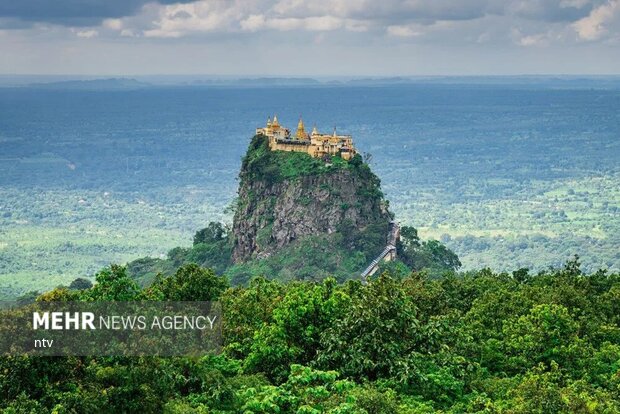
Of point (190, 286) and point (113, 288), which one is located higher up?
point (113, 288)

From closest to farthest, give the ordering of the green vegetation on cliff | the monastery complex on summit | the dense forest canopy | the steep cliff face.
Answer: the dense forest canopy → the green vegetation on cliff → the steep cliff face → the monastery complex on summit

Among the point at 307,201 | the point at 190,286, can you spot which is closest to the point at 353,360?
the point at 190,286

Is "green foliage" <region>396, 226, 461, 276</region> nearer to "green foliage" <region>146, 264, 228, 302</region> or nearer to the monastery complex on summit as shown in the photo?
the monastery complex on summit

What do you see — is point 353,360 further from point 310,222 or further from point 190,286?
point 310,222

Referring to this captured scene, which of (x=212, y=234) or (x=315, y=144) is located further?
(x=212, y=234)

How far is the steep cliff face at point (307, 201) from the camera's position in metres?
101

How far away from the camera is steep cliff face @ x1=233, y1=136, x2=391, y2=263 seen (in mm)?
101250

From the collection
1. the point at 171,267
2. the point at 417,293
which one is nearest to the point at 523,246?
the point at 171,267

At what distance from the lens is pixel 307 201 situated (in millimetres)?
102938

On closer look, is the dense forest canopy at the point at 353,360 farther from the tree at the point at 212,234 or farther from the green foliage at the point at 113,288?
the tree at the point at 212,234

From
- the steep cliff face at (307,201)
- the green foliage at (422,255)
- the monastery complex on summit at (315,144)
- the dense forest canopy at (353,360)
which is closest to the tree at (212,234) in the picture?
the steep cliff face at (307,201)

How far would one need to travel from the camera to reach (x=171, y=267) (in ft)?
367

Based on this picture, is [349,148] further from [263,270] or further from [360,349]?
[360,349]

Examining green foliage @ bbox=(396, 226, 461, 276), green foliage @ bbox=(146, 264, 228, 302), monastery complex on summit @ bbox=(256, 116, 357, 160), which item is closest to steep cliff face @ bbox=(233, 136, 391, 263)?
monastery complex on summit @ bbox=(256, 116, 357, 160)
